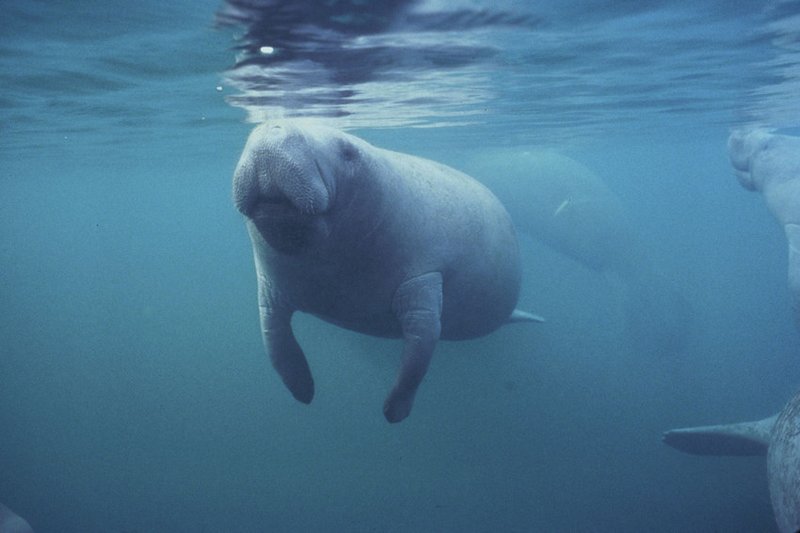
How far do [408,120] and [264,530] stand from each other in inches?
376

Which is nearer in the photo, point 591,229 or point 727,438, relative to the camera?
point 727,438

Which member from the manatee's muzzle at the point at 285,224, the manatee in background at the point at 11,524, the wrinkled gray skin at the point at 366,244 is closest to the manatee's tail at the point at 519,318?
the wrinkled gray skin at the point at 366,244

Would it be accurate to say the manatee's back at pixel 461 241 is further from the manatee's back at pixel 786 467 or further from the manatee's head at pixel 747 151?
the manatee's head at pixel 747 151

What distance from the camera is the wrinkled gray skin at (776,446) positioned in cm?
499

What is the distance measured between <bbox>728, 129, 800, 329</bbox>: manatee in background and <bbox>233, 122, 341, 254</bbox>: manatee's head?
7492mm

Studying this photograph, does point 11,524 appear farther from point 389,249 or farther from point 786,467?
point 786,467

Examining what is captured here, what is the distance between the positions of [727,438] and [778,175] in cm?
561

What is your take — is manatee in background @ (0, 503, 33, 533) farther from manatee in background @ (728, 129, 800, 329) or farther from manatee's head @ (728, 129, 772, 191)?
A: manatee's head @ (728, 129, 772, 191)

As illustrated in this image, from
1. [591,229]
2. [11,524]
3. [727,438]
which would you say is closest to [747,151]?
[591,229]

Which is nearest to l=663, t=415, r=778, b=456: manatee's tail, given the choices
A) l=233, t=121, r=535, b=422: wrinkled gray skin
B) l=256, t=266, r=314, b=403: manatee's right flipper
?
l=233, t=121, r=535, b=422: wrinkled gray skin

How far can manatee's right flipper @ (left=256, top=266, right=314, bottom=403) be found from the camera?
597 centimetres

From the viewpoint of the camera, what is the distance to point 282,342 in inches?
242

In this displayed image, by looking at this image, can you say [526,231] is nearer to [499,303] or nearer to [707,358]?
[707,358]

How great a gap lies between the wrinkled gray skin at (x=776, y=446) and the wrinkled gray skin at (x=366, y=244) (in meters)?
3.00
